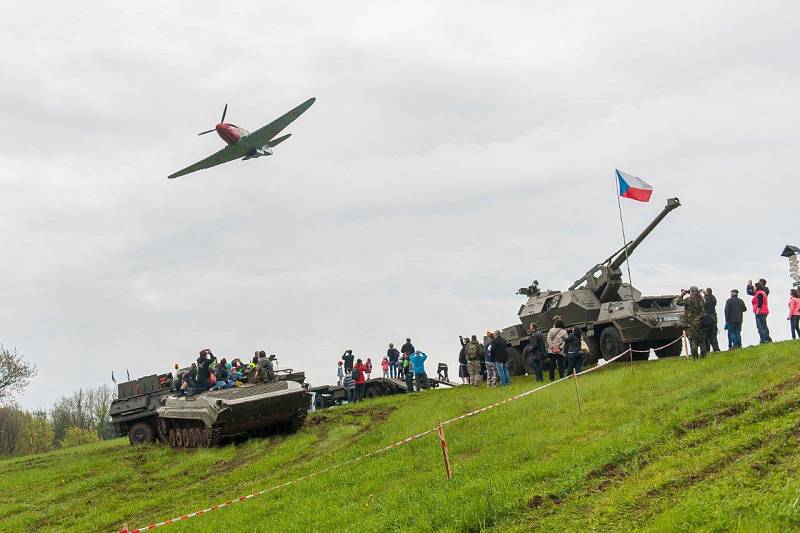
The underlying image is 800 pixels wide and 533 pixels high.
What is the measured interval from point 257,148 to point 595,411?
20.3 metres

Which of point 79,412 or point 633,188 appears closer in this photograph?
point 633,188

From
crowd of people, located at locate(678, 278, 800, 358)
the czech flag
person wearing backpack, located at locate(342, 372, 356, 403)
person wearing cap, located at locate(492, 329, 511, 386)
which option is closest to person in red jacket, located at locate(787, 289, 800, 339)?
crowd of people, located at locate(678, 278, 800, 358)

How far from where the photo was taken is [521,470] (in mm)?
10555

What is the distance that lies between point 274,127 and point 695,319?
1768cm

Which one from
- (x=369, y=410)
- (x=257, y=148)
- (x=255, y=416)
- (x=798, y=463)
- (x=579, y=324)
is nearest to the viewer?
(x=798, y=463)

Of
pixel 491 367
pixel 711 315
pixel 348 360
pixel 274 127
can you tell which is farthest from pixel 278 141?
pixel 711 315

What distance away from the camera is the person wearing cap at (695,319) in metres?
18.6

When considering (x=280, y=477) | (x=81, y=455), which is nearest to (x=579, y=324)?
(x=280, y=477)

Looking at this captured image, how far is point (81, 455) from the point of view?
23250 mm

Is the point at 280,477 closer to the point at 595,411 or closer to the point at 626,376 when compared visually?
the point at 595,411

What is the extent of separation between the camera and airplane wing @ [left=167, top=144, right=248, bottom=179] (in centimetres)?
3088

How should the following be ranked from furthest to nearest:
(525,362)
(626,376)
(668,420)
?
1. (525,362)
2. (626,376)
3. (668,420)

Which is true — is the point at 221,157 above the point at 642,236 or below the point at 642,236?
above

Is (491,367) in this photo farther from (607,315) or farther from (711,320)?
(711,320)
